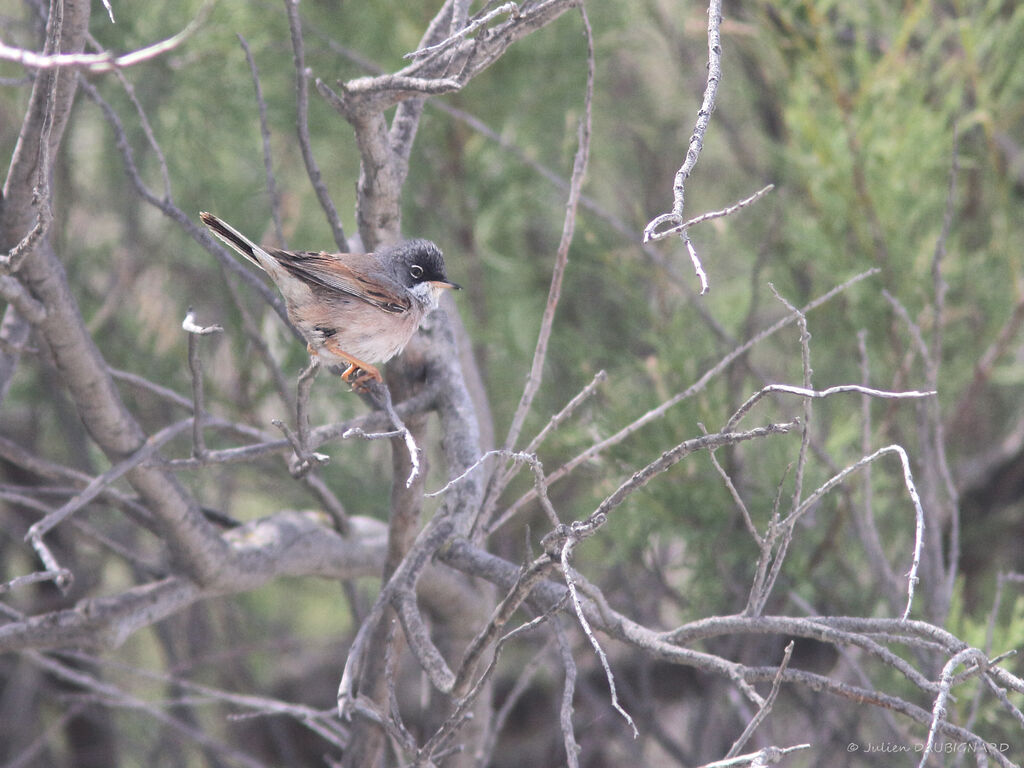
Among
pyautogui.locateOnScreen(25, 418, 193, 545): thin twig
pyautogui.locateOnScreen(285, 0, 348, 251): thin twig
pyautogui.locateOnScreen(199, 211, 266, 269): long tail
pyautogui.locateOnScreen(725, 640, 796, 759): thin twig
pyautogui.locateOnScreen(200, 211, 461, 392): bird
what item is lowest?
pyautogui.locateOnScreen(725, 640, 796, 759): thin twig

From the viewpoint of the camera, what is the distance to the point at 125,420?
8.66 feet

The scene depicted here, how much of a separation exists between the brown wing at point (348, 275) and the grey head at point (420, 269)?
0.06 meters

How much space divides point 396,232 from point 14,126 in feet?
10.2

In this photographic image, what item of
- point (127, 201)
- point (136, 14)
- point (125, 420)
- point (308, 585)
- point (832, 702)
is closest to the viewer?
point (125, 420)

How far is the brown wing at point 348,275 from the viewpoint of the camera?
10.1ft

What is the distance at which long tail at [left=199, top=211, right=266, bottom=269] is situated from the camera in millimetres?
2760

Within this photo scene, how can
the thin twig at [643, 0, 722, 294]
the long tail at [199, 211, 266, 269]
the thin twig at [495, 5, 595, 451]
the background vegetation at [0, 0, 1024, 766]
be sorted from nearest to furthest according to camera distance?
1. the thin twig at [643, 0, 722, 294]
2. the thin twig at [495, 5, 595, 451]
3. the long tail at [199, 211, 266, 269]
4. the background vegetation at [0, 0, 1024, 766]

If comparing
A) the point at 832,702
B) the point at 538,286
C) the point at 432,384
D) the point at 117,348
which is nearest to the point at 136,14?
the point at 117,348

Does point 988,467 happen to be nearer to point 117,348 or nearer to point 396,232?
point 396,232

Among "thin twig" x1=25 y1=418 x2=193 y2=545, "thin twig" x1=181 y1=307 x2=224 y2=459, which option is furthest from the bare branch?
"thin twig" x1=25 y1=418 x2=193 y2=545

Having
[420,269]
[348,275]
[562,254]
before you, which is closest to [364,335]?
[348,275]

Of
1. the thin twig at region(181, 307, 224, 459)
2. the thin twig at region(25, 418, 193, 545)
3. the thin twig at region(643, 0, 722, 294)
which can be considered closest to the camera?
the thin twig at region(643, 0, 722, 294)

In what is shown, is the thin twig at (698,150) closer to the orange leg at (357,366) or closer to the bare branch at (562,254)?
the bare branch at (562,254)

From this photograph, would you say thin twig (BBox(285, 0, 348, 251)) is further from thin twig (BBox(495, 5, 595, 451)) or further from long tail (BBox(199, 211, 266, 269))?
thin twig (BBox(495, 5, 595, 451))
